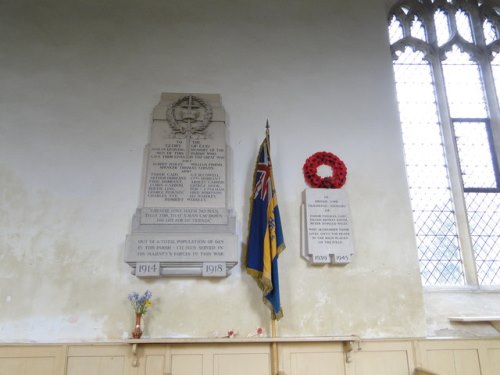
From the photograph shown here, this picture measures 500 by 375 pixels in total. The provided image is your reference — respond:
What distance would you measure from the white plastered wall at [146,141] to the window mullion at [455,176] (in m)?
0.59

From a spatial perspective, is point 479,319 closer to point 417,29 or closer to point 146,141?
point 417,29

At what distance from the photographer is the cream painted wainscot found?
125 inches

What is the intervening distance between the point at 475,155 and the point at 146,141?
10.8 ft

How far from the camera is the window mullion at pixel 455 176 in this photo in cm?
382

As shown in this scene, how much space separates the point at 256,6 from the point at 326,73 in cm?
107

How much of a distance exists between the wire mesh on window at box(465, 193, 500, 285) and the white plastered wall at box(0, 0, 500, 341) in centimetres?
77

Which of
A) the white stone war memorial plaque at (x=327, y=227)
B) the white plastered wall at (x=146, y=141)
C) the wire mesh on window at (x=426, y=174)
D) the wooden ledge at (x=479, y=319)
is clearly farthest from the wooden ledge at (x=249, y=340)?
the wire mesh on window at (x=426, y=174)

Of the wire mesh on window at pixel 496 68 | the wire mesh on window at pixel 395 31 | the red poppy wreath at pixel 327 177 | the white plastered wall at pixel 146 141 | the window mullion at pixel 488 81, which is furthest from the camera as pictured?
the wire mesh on window at pixel 395 31

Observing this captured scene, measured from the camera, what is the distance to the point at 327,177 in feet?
12.4

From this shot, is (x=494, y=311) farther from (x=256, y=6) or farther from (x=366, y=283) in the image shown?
(x=256, y=6)

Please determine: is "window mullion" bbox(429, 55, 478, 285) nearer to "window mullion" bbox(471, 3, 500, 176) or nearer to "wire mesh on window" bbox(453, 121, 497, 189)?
"wire mesh on window" bbox(453, 121, 497, 189)

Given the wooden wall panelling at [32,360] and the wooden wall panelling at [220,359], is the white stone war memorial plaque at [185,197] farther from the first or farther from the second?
the wooden wall panelling at [32,360]

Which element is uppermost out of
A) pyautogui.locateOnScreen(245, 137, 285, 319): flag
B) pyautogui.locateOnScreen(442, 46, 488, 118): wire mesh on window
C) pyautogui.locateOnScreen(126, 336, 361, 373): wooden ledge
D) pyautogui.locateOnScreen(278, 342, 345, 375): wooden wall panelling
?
pyautogui.locateOnScreen(442, 46, 488, 118): wire mesh on window

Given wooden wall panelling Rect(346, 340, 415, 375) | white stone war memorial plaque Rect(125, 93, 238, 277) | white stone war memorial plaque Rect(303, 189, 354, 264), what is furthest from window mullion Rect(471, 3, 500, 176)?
white stone war memorial plaque Rect(125, 93, 238, 277)
